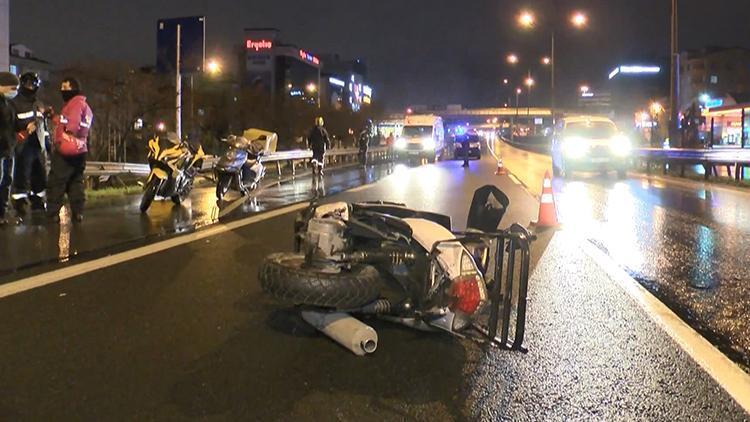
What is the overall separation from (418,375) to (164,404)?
1526 mm

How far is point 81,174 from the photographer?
11320 mm

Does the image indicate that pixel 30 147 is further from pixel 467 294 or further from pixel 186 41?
pixel 186 41

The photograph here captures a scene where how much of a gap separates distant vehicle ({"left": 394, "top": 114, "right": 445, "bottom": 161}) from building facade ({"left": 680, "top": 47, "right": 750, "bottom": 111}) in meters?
73.2

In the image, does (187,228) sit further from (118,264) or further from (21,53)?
(21,53)

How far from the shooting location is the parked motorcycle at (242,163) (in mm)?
15406

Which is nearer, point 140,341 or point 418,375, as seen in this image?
point 418,375

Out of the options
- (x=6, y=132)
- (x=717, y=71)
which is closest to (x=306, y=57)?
(x=717, y=71)

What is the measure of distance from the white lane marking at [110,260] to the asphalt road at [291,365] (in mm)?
216

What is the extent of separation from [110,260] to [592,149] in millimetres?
19897

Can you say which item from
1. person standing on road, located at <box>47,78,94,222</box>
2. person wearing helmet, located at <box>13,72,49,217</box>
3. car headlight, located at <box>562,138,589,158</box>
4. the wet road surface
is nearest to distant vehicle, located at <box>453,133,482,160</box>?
car headlight, located at <box>562,138,589,158</box>

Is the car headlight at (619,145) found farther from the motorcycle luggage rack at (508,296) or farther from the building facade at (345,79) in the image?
the building facade at (345,79)

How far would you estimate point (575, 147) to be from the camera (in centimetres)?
2553

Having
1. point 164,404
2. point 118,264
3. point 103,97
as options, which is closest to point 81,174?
point 118,264

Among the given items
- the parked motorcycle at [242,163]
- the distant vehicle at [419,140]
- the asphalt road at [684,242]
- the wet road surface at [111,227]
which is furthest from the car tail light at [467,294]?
the distant vehicle at [419,140]
